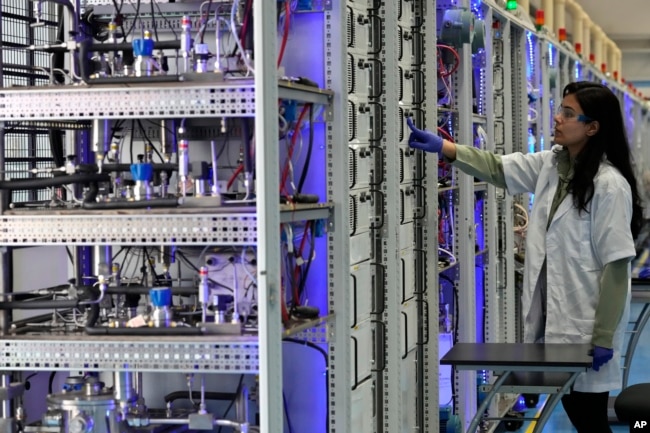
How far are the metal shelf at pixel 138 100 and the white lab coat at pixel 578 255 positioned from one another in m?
1.49

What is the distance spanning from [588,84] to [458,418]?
2.06 metres

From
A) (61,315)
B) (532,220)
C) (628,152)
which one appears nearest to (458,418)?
(532,220)

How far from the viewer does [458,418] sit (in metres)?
5.36

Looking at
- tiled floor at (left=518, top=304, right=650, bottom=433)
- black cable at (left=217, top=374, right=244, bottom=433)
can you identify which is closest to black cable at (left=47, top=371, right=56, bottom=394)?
black cable at (left=217, top=374, right=244, bottom=433)

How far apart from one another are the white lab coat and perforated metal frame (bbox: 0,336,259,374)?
5.49 feet

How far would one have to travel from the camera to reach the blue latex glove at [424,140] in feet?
14.7

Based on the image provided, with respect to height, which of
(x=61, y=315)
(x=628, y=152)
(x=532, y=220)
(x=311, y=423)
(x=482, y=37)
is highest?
(x=482, y=37)

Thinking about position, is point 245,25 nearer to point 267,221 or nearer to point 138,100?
point 138,100

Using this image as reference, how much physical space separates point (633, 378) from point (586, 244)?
4.33 m

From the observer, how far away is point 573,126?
417 centimetres

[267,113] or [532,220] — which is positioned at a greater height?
[267,113]

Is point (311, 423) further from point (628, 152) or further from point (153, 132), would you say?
point (628, 152)

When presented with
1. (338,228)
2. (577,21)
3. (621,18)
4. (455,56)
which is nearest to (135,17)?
(338,228)

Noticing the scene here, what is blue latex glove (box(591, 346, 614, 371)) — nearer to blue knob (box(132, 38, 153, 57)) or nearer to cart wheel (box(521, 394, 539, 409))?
blue knob (box(132, 38, 153, 57))
